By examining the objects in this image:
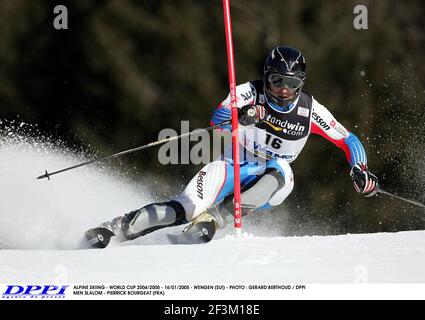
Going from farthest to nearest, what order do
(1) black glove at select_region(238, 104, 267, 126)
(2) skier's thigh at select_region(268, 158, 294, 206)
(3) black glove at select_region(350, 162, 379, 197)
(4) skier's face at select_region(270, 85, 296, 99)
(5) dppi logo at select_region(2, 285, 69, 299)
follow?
(2) skier's thigh at select_region(268, 158, 294, 206) → (3) black glove at select_region(350, 162, 379, 197) → (4) skier's face at select_region(270, 85, 296, 99) → (1) black glove at select_region(238, 104, 267, 126) → (5) dppi logo at select_region(2, 285, 69, 299)

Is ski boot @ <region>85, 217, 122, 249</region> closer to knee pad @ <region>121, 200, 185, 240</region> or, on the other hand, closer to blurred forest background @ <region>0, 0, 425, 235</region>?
knee pad @ <region>121, 200, 185, 240</region>

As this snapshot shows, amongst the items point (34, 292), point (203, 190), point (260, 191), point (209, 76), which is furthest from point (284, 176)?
point (209, 76)

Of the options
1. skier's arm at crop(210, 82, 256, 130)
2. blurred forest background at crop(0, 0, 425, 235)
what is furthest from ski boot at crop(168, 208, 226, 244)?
blurred forest background at crop(0, 0, 425, 235)

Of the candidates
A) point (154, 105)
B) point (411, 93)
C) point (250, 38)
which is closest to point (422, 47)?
point (411, 93)

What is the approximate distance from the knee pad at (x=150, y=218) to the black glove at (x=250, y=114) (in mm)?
650

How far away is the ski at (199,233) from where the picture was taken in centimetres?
539

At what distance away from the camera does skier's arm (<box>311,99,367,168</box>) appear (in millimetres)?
5668

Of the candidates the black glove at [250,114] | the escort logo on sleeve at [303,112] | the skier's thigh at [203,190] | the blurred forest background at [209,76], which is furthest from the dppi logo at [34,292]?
the blurred forest background at [209,76]

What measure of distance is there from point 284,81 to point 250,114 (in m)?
0.30

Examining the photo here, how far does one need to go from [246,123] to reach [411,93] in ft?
26.4

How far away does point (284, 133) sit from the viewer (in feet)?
18.4

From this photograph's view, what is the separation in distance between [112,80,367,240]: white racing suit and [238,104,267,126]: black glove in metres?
0.12

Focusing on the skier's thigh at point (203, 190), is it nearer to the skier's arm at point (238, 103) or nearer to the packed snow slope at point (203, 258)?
the skier's arm at point (238, 103)

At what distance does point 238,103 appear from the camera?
18.0 feet
